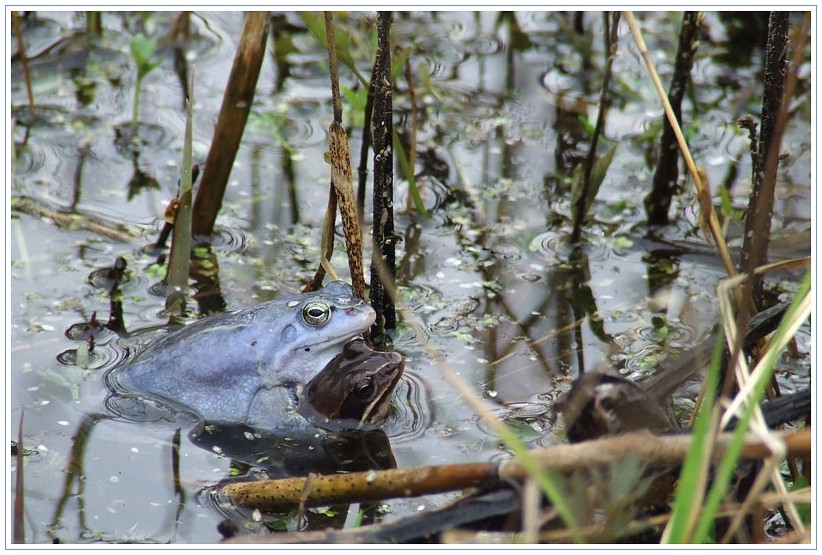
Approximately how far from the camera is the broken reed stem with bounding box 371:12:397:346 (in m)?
3.58

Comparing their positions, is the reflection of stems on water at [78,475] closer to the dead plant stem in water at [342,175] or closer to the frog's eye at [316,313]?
the frog's eye at [316,313]

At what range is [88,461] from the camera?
11.9ft

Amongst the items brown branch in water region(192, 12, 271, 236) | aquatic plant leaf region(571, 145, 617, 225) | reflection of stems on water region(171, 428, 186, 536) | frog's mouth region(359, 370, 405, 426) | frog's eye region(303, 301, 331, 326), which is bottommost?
reflection of stems on water region(171, 428, 186, 536)

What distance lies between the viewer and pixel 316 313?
3781 mm

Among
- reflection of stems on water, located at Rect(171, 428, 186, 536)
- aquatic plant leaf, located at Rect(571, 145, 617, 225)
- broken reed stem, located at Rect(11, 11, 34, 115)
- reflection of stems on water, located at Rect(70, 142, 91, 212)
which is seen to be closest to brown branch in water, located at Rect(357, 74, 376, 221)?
aquatic plant leaf, located at Rect(571, 145, 617, 225)

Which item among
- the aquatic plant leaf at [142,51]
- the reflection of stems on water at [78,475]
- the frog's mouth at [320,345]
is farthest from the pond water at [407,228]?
the aquatic plant leaf at [142,51]

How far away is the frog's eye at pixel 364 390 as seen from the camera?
12.2 feet

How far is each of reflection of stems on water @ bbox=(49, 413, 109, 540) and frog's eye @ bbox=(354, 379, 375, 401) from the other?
0.99 m

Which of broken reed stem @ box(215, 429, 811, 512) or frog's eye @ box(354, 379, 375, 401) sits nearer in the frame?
broken reed stem @ box(215, 429, 811, 512)

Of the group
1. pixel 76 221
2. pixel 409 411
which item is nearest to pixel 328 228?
pixel 409 411

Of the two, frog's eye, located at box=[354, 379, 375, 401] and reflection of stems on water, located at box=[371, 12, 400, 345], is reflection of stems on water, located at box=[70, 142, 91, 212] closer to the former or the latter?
reflection of stems on water, located at box=[371, 12, 400, 345]

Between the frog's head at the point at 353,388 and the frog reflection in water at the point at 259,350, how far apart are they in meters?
0.07
